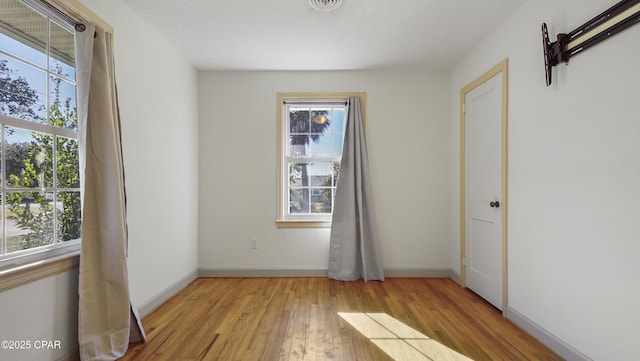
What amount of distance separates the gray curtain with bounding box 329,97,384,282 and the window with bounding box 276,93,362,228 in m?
0.21

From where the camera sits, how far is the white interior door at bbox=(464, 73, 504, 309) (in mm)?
2502

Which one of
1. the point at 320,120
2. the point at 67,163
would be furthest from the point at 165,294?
the point at 320,120

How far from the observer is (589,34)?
163cm

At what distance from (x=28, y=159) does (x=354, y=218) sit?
2710 millimetres

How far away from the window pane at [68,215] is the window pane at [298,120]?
2263mm

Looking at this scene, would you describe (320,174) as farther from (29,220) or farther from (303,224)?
(29,220)

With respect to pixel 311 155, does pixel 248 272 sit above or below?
below

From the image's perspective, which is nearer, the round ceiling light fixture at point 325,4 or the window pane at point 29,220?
the window pane at point 29,220

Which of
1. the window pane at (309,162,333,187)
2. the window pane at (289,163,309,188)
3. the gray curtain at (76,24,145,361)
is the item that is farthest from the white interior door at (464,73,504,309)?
the gray curtain at (76,24,145,361)

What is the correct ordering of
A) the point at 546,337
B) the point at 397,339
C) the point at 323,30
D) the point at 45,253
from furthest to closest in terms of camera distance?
1. the point at 323,30
2. the point at 397,339
3. the point at 546,337
4. the point at 45,253

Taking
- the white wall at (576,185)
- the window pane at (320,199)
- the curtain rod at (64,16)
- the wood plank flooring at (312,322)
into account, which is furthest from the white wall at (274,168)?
the curtain rod at (64,16)

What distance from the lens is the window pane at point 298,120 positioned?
361 cm

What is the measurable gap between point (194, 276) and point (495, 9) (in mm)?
3910

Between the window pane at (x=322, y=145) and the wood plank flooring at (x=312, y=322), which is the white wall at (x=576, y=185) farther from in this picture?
the window pane at (x=322, y=145)
